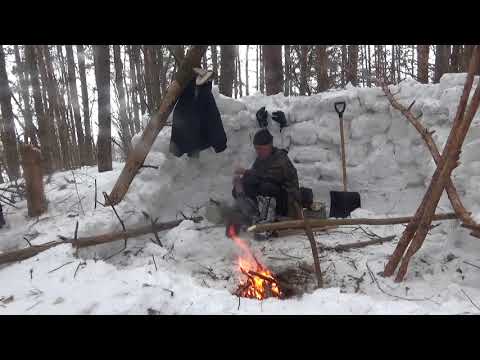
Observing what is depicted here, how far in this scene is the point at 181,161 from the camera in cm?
528

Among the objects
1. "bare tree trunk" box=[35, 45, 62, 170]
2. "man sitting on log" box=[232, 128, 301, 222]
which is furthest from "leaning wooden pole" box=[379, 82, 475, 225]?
"bare tree trunk" box=[35, 45, 62, 170]

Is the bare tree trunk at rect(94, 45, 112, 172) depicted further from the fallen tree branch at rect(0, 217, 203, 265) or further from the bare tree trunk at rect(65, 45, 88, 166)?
the bare tree trunk at rect(65, 45, 88, 166)

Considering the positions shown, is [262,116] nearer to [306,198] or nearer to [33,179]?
[306,198]

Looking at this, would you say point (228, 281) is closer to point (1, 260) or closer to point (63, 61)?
Answer: point (1, 260)

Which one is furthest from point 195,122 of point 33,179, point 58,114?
point 58,114

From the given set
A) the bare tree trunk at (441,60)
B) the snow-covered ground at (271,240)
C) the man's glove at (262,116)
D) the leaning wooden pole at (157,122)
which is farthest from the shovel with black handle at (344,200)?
the bare tree trunk at (441,60)

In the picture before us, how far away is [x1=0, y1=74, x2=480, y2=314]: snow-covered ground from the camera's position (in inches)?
92.8

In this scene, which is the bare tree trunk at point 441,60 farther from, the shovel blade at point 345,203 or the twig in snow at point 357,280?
the twig in snow at point 357,280

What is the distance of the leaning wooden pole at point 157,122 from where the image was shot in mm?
4449

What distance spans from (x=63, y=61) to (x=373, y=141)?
16262 mm

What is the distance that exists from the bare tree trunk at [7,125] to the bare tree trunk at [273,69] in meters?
6.29

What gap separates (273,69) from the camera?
7.59 meters

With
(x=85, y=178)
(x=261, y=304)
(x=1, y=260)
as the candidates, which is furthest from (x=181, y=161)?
(x=261, y=304)

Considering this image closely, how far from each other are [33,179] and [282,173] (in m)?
3.19
